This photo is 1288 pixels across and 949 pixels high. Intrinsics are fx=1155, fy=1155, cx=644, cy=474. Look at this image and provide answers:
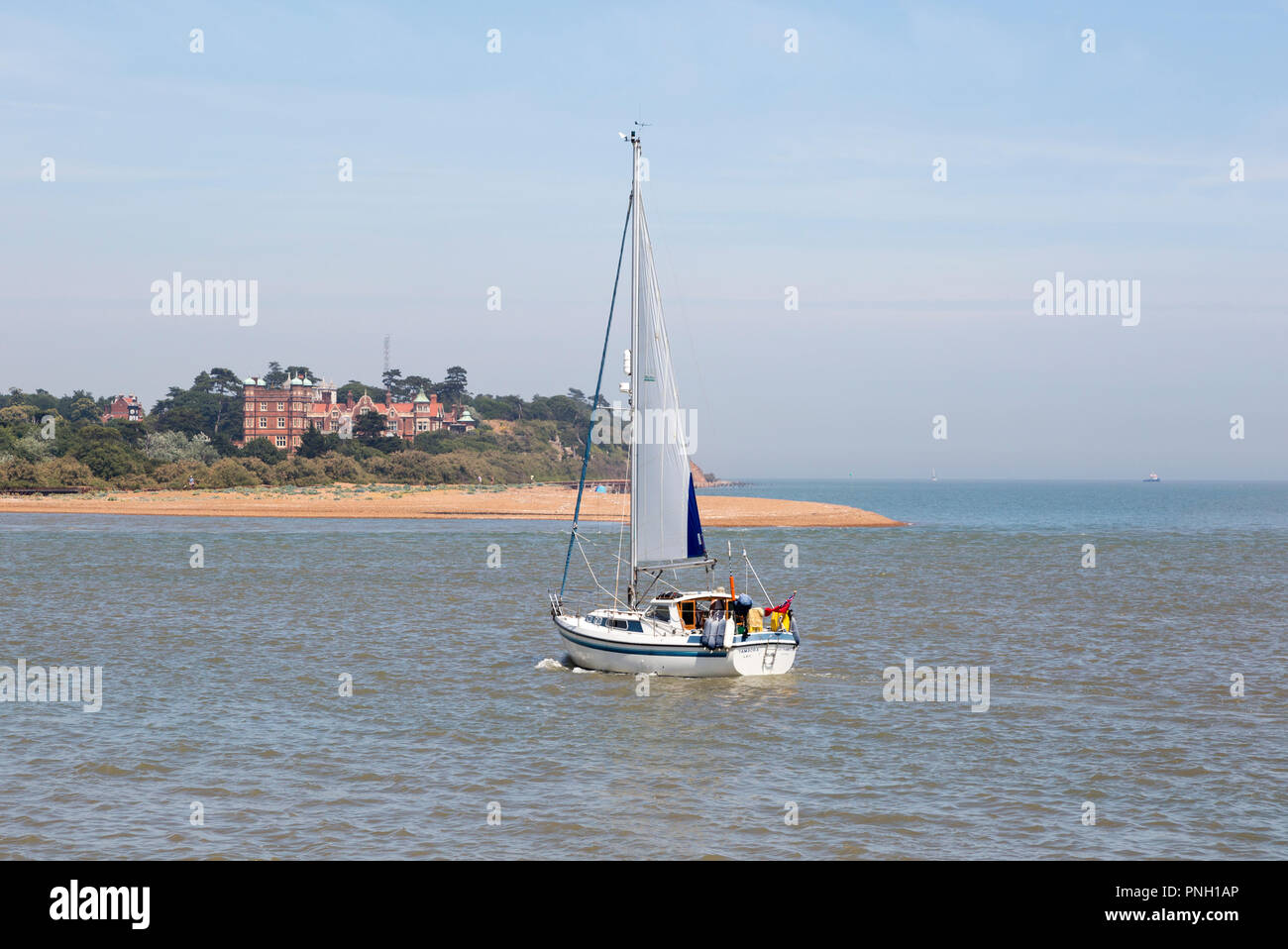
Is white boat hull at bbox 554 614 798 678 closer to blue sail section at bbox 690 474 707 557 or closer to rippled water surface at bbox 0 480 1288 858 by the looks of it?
rippled water surface at bbox 0 480 1288 858

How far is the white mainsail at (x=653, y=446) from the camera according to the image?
30.6 meters

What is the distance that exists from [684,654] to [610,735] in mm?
5900

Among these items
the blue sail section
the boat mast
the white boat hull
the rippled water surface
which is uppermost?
the boat mast

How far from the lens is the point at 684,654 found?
96.1 feet

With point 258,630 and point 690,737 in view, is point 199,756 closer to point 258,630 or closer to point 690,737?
point 690,737

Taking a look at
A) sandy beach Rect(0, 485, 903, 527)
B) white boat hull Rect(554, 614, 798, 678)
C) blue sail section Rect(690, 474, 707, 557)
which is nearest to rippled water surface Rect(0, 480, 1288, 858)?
white boat hull Rect(554, 614, 798, 678)

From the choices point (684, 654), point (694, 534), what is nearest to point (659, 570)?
point (694, 534)

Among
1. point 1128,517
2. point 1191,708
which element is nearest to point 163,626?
point 1191,708

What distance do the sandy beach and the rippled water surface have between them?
67703mm

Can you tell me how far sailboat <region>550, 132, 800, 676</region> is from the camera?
96.5ft

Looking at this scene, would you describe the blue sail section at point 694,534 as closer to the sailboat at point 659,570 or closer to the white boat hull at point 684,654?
the sailboat at point 659,570

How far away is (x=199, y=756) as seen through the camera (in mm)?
21172

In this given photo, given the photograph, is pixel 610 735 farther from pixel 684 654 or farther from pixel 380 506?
pixel 380 506

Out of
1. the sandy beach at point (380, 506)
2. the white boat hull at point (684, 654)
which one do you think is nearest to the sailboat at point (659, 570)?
the white boat hull at point (684, 654)
